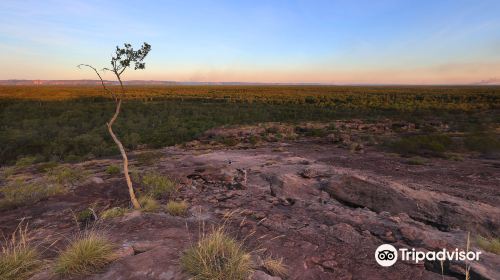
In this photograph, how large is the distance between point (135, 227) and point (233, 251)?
239 cm

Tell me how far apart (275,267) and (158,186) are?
16.4 feet

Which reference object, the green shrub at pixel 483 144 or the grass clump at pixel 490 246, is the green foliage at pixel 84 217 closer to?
the grass clump at pixel 490 246

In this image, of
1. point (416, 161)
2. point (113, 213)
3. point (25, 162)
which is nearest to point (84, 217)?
point (113, 213)

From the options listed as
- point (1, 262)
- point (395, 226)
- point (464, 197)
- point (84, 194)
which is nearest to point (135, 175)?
point (84, 194)

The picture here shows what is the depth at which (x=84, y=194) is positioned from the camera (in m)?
8.23

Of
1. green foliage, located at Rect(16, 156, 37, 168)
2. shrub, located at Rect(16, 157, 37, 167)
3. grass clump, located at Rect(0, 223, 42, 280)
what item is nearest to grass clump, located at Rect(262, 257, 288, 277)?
grass clump, located at Rect(0, 223, 42, 280)

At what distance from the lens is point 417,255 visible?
4363mm

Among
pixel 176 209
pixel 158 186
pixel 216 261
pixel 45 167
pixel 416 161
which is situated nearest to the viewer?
pixel 216 261

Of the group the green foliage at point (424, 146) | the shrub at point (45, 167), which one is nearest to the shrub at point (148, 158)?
the shrub at point (45, 167)

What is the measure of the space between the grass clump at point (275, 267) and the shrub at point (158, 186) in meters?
4.31

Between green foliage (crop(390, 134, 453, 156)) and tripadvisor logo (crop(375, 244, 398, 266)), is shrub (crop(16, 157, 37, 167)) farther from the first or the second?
green foliage (crop(390, 134, 453, 156))

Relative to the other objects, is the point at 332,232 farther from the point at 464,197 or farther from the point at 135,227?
the point at 464,197

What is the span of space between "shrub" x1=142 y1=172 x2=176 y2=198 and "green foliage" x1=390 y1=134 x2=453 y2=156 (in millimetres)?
11107

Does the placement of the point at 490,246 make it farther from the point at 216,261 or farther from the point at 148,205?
the point at 148,205
